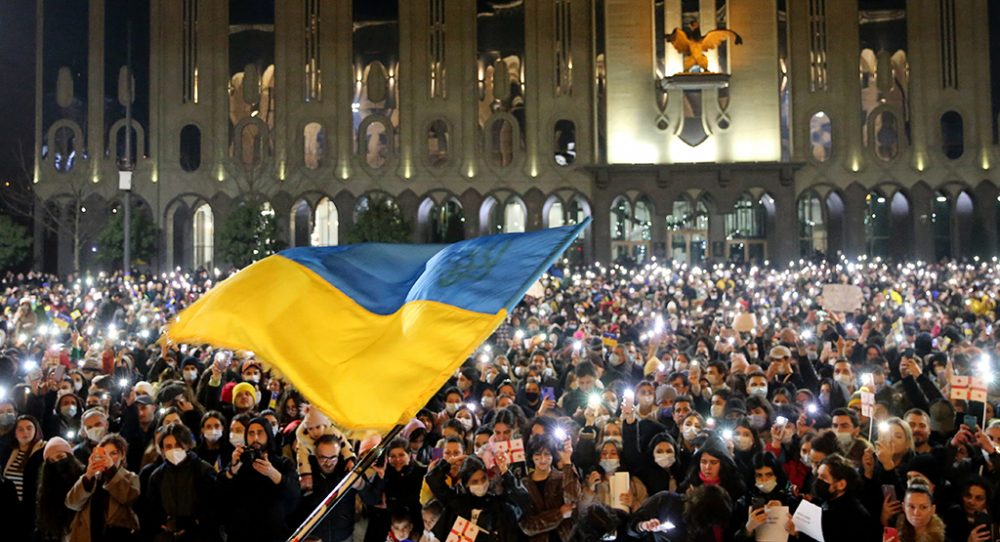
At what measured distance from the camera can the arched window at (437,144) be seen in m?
45.8

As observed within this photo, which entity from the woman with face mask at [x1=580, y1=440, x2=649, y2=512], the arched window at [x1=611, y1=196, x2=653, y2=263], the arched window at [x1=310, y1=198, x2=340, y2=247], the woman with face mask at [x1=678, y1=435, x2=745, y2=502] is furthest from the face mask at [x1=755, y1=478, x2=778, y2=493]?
the arched window at [x1=310, y1=198, x2=340, y2=247]

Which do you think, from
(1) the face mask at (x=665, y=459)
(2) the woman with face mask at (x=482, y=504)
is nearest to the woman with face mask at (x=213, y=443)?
(2) the woman with face mask at (x=482, y=504)

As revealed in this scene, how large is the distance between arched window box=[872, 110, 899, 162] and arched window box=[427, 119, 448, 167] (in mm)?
19208

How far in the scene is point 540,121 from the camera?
45469mm

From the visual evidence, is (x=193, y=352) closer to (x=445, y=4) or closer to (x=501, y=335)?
(x=501, y=335)

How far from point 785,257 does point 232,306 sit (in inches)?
1650

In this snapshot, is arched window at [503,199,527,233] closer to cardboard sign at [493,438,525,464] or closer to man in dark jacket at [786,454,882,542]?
cardboard sign at [493,438,525,464]

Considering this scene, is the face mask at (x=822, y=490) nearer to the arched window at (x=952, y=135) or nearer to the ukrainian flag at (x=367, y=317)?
the ukrainian flag at (x=367, y=317)

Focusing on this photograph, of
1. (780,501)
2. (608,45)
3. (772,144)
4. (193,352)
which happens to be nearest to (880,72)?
(772,144)

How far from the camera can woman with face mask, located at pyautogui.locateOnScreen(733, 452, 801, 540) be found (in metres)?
6.53

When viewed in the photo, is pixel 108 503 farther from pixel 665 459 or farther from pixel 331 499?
pixel 665 459

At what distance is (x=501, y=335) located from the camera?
19906 millimetres

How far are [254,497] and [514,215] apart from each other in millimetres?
40063

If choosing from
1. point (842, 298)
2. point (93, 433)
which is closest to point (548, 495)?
point (93, 433)
